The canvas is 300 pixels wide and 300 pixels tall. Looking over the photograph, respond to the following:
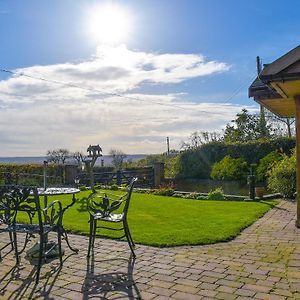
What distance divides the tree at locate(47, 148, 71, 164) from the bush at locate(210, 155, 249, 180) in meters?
10.4

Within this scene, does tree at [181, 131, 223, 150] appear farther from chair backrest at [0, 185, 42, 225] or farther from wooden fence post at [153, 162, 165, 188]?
chair backrest at [0, 185, 42, 225]

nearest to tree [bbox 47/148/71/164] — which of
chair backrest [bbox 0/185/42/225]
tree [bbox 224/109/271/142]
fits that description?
tree [bbox 224/109/271/142]

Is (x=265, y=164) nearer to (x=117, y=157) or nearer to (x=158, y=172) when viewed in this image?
(x=158, y=172)

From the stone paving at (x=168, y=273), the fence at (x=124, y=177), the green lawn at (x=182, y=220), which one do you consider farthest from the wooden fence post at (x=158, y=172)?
the stone paving at (x=168, y=273)

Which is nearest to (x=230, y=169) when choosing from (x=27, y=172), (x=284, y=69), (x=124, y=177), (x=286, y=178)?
(x=124, y=177)

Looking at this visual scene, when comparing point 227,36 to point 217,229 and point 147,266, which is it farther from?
point 147,266

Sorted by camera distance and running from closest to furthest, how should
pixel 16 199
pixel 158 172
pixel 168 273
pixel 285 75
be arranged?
pixel 168 273, pixel 16 199, pixel 285 75, pixel 158 172

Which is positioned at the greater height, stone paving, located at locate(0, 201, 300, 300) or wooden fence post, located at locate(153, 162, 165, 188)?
wooden fence post, located at locate(153, 162, 165, 188)

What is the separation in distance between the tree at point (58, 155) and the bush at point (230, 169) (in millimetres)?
10447

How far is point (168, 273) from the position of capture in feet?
12.6

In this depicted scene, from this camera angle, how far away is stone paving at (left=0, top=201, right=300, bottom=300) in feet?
10.9

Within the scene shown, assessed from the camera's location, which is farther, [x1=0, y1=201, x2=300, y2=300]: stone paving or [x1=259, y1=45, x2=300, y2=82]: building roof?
[x1=259, y1=45, x2=300, y2=82]: building roof

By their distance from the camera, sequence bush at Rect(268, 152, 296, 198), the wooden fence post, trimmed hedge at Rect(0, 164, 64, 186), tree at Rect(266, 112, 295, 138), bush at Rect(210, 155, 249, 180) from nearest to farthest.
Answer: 1. bush at Rect(268, 152, 296, 198)
2. trimmed hedge at Rect(0, 164, 64, 186)
3. bush at Rect(210, 155, 249, 180)
4. the wooden fence post
5. tree at Rect(266, 112, 295, 138)

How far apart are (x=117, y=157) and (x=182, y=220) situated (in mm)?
→ 17541
